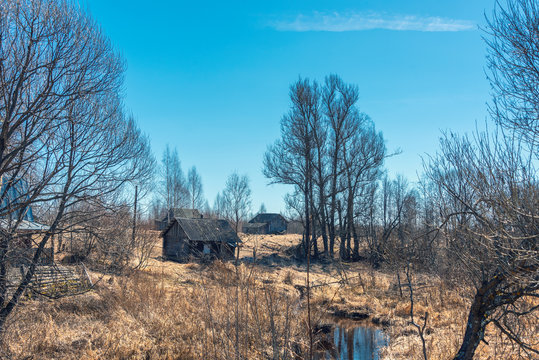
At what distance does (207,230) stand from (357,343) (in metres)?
17.0

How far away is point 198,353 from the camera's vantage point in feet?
28.2

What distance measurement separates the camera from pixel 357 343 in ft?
36.9

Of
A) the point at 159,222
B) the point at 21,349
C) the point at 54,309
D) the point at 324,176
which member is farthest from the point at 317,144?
the point at 159,222

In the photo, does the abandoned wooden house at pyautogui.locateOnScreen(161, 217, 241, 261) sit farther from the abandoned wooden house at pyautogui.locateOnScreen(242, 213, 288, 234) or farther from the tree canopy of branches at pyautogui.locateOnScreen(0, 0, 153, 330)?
the abandoned wooden house at pyautogui.locateOnScreen(242, 213, 288, 234)

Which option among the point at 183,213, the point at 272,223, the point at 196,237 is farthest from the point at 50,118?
the point at 272,223

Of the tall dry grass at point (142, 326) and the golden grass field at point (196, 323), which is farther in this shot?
the tall dry grass at point (142, 326)

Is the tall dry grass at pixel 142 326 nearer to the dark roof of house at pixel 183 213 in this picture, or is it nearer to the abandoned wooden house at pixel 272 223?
the dark roof of house at pixel 183 213

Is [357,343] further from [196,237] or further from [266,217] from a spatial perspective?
[266,217]

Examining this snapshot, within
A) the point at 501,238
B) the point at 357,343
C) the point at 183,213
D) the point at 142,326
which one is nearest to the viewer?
the point at 501,238

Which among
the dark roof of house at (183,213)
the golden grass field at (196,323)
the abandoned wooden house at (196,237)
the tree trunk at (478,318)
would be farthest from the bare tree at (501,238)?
the dark roof of house at (183,213)

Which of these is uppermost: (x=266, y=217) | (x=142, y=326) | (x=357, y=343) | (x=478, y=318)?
(x=266, y=217)

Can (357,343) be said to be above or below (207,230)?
below

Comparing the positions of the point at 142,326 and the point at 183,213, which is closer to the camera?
the point at 142,326

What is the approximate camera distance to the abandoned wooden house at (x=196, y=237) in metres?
25.5
